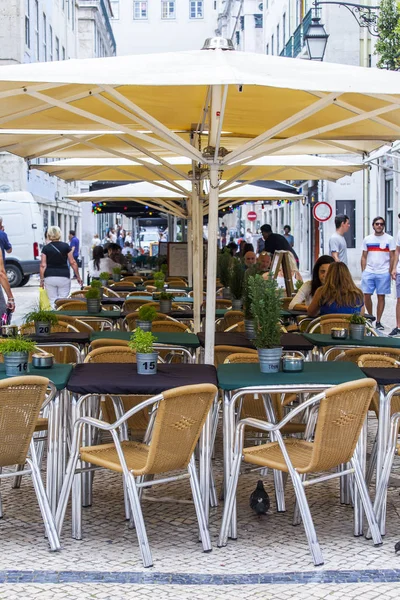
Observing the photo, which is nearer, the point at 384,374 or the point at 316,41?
the point at 384,374

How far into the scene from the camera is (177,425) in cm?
563

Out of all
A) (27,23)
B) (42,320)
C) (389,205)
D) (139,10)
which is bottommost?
(42,320)

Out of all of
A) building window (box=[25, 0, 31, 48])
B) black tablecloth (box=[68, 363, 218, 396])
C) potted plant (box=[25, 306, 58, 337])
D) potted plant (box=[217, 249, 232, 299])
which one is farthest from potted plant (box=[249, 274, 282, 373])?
building window (box=[25, 0, 31, 48])

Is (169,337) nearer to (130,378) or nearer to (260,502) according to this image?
(260,502)

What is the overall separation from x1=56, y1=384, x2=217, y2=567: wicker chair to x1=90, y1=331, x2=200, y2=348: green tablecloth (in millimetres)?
2004

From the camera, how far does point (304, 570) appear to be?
5418mm

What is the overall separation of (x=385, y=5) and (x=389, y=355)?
46.0ft

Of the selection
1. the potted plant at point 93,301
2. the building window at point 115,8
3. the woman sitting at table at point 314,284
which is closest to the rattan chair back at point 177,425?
the woman sitting at table at point 314,284

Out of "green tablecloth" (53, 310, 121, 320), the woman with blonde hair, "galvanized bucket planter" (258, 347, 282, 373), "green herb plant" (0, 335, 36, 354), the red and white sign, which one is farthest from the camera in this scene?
the red and white sign

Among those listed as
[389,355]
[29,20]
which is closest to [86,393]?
[389,355]

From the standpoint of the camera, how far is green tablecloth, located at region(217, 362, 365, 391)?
5895mm

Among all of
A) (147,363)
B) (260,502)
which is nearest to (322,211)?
(260,502)

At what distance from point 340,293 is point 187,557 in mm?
4532

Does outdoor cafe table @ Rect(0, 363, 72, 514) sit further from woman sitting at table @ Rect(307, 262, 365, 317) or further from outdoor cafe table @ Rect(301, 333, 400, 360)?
woman sitting at table @ Rect(307, 262, 365, 317)
